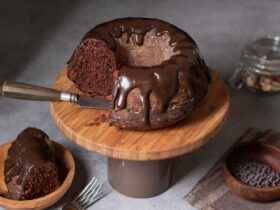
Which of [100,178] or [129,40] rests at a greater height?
[129,40]

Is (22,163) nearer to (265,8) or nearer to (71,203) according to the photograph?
(71,203)

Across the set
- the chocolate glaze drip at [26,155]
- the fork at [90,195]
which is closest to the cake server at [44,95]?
the chocolate glaze drip at [26,155]

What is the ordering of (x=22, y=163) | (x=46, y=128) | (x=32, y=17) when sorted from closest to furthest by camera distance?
(x=22, y=163) < (x=46, y=128) < (x=32, y=17)

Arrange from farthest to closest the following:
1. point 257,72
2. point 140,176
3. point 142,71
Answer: point 257,72 → point 140,176 → point 142,71

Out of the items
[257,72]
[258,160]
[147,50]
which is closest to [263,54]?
[257,72]

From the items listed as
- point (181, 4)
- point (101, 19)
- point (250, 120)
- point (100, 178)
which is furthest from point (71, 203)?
point (181, 4)

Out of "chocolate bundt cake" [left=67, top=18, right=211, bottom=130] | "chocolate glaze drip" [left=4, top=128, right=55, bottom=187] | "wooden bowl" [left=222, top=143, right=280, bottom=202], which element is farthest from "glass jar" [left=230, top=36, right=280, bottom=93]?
"chocolate glaze drip" [left=4, top=128, right=55, bottom=187]

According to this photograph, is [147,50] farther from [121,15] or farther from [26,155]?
[121,15]
